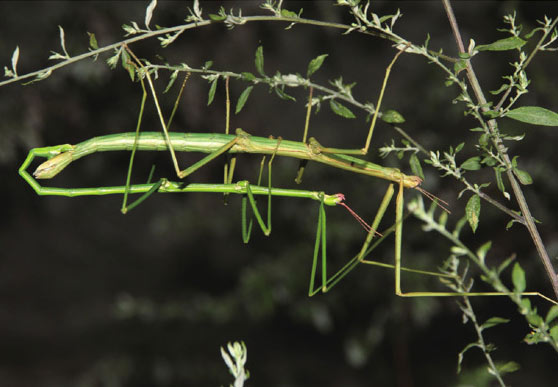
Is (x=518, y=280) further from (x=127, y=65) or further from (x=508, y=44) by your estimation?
(x=127, y=65)

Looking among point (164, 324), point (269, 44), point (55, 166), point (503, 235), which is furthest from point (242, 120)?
point (55, 166)

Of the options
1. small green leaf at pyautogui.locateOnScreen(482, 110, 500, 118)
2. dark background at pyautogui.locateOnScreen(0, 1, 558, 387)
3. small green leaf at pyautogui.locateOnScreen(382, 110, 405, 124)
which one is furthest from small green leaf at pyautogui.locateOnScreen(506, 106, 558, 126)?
dark background at pyautogui.locateOnScreen(0, 1, 558, 387)

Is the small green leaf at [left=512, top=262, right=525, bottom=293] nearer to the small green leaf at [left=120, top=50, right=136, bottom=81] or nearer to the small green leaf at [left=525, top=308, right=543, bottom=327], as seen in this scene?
the small green leaf at [left=525, top=308, right=543, bottom=327]

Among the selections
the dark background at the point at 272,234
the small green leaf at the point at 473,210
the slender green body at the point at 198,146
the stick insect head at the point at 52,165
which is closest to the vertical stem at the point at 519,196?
the small green leaf at the point at 473,210

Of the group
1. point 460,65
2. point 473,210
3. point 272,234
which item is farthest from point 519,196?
point 272,234

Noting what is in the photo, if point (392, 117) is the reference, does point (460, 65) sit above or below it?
above
